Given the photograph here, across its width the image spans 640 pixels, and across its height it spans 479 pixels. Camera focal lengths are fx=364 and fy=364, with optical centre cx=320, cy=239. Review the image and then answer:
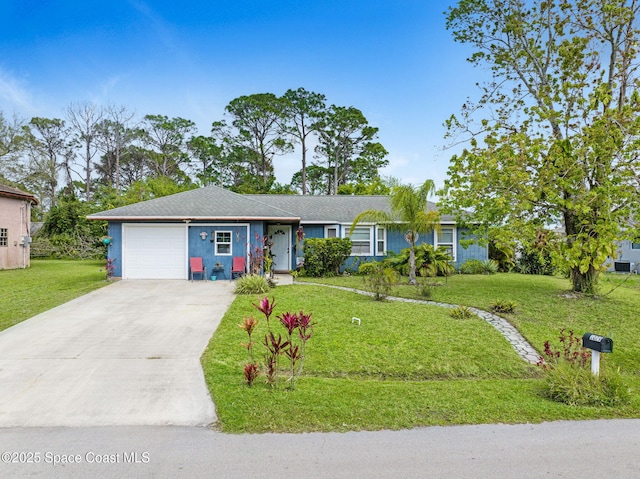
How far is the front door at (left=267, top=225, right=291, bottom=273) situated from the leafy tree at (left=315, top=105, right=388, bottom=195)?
18.0 metres

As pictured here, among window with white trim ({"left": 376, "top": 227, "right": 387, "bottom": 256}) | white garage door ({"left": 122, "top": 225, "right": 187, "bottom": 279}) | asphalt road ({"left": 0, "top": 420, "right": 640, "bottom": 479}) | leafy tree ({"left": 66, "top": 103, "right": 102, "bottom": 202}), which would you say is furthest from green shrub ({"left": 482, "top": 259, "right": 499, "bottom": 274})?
leafy tree ({"left": 66, "top": 103, "right": 102, "bottom": 202})

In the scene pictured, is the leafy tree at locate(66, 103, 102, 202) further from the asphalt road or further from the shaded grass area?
the asphalt road

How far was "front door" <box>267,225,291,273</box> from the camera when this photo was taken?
15.9 metres

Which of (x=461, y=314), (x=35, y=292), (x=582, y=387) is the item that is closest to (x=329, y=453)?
(x=582, y=387)

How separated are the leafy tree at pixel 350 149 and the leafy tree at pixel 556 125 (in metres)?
21.3

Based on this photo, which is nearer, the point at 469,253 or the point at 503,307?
the point at 503,307

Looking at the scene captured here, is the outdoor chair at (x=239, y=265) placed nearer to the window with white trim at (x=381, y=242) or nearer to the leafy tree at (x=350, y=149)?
the window with white trim at (x=381, y=242)

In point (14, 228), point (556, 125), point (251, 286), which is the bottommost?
point (251, 286)

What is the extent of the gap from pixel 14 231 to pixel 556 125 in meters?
25.1

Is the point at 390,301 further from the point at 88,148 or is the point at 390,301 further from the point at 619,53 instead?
the point at 88,148

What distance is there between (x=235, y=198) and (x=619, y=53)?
1338cm

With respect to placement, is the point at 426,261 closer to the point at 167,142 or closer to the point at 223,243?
the point at 223,243

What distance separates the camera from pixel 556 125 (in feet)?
34.8

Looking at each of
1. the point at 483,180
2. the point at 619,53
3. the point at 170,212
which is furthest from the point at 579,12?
the point at 170,212
